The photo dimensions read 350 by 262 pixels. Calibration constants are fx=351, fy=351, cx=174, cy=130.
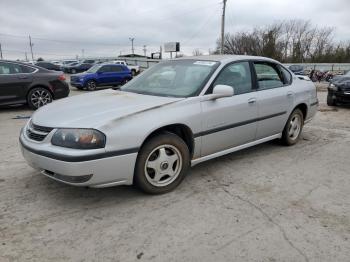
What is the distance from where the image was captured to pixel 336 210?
3521 millimetres

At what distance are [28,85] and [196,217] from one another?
304 inches

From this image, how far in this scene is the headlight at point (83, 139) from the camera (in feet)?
10.7

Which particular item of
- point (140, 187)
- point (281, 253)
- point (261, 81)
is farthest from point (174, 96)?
point (281, 253)

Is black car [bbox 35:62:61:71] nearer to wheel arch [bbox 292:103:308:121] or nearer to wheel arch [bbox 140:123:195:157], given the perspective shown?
wheel arch [bbox 292:103:308:121]

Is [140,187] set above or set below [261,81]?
below

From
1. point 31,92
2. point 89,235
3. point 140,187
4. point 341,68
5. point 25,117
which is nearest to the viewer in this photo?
point 89,235

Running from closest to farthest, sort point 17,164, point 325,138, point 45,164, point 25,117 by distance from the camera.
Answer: point 45,164
point 17,164
point 325,138
point 25,117

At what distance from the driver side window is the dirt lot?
1.04m

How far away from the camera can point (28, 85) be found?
374 inches

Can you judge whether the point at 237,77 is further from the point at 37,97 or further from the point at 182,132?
the point at 37,97

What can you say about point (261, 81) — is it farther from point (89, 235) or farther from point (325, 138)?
point (89, 235)

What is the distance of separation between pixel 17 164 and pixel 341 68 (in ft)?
132

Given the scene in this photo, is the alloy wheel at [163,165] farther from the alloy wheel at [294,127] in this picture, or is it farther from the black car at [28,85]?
the black car at [28,85]

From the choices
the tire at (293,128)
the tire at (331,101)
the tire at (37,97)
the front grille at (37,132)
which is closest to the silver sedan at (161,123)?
the front grille at (37,132)
